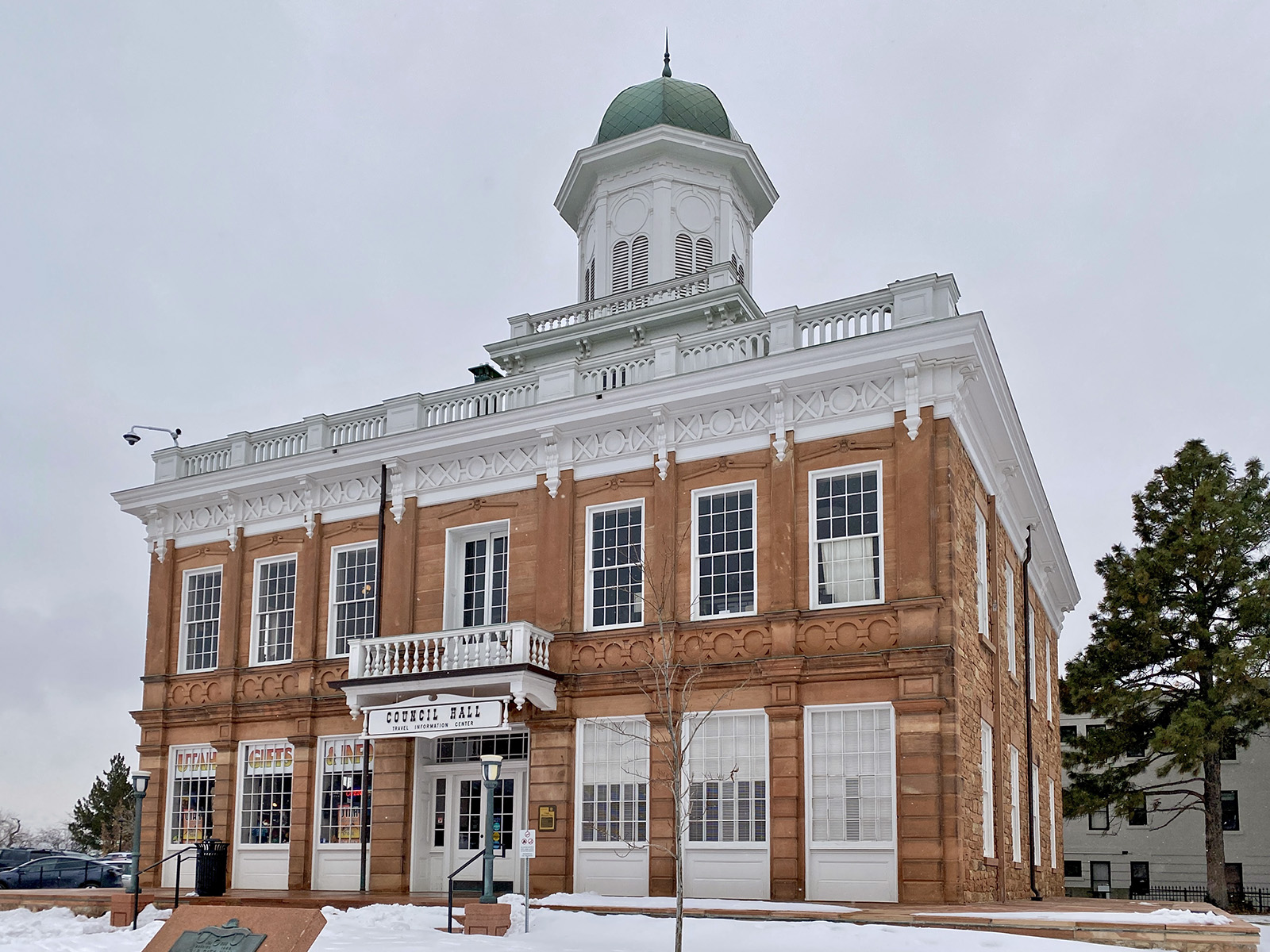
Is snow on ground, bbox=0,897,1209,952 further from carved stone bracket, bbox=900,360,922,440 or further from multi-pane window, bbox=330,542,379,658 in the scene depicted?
carved stone bracket, bbox=900,360,922,440

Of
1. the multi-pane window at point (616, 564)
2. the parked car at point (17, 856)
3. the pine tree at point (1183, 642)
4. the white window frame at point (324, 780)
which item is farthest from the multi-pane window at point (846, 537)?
the parked car at point (17, 856)

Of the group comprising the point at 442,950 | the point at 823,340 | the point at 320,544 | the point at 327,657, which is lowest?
the point at 442,950

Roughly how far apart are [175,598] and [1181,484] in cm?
2893


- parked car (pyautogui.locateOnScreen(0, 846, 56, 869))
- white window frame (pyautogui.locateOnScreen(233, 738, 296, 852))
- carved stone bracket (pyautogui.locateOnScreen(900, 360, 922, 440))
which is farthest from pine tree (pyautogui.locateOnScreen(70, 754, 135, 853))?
carved stone bracket (pyautogui.locateOnScreen(900, 360, 922, 440))

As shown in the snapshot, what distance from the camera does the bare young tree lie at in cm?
2100

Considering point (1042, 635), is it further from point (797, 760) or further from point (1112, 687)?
point (797, 760)

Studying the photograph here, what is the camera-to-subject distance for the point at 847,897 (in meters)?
19.5

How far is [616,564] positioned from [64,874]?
17.5m

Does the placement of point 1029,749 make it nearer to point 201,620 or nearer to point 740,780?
point 740,780

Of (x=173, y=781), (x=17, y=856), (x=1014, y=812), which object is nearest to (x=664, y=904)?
(x=1014, y=812)

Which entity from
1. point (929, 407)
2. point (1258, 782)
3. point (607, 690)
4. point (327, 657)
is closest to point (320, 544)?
point (327, 657)

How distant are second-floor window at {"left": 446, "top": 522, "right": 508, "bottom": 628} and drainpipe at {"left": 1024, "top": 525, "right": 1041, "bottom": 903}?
11.3 meters

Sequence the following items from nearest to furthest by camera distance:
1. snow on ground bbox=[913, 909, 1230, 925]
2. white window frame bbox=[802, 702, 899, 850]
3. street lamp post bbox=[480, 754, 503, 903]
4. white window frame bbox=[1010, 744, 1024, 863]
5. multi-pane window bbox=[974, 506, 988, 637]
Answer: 1. snow on ground bbox=[913, 909, 1230, 925]
2. street lamp post bbox=[480, 754, 503, 903]
3. white window frame bbox=[802, 702, 899, 850]
4. multi-pane window bbox=[974, 506, 988, 637]
5. white window frame bbox=[1010, 744, 1024, 863]

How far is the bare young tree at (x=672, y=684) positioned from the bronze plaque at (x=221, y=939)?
9841 millimetres
